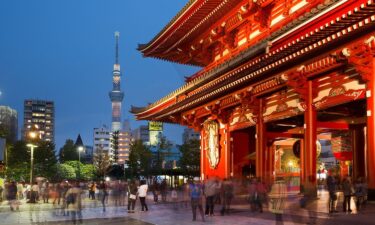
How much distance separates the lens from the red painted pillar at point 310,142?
65.2ft

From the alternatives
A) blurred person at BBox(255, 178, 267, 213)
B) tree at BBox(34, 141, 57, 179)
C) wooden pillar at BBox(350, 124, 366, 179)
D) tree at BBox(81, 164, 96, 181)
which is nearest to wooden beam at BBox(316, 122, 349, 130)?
wooden pillar at BBox(350, 124, 366, 179)

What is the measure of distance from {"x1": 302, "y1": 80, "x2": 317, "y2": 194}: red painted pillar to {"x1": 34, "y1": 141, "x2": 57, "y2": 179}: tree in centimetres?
6072

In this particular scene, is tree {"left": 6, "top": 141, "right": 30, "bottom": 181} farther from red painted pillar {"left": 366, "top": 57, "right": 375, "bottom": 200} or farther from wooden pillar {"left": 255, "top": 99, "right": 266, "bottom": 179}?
red painted pillar {"left": 366, "top": 57, "right": 375, "bottom": 200}

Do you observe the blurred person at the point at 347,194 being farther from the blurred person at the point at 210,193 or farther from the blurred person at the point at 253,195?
the blurred person at the point at 210,193

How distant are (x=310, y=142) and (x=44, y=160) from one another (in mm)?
67034

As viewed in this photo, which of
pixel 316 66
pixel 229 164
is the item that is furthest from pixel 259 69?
pixel 229 164

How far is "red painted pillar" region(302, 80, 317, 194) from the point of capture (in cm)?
1986

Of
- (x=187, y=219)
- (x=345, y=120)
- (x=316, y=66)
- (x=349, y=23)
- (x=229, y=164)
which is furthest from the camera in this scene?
(x=229, y=164)

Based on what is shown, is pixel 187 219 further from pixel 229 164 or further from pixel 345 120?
pixel 345 120

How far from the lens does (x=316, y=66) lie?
19.1 metres

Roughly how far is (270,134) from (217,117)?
170 inches

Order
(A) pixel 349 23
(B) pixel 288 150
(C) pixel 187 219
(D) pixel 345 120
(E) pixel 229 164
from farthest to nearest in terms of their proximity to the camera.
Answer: (B) pixel 288 150 → (E) pixel 229 164 → (D) pixel 345 120 → (C) pixel 187 219 → (A) pixel 349 23

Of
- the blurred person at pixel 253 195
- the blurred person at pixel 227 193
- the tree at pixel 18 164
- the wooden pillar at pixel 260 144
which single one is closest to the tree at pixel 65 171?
the tree at pixel 18 164

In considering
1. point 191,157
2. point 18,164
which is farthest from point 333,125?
point 18,164
